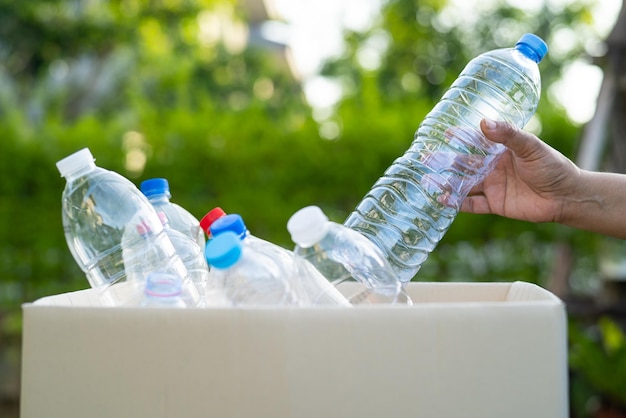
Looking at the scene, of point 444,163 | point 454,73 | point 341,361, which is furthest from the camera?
point 454,73

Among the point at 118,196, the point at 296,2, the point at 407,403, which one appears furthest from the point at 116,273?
the point at 296,2

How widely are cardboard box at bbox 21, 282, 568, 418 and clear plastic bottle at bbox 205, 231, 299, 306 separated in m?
0.11

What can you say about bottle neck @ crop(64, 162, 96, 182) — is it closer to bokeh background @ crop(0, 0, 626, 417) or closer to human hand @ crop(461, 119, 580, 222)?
human hand @ crop(461, 119, 580, 222)

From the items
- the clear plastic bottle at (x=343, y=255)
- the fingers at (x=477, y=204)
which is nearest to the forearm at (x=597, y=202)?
the fingers at (x=477, y=204)

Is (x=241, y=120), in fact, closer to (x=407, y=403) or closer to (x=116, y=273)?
(x=116, y=273)

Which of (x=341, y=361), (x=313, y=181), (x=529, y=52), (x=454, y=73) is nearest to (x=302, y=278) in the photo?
(x=341, y=361)

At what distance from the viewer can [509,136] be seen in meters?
1.40

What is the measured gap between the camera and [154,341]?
0.99 metres

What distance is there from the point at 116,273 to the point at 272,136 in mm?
3543

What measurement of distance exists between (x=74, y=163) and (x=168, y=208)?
27 cm

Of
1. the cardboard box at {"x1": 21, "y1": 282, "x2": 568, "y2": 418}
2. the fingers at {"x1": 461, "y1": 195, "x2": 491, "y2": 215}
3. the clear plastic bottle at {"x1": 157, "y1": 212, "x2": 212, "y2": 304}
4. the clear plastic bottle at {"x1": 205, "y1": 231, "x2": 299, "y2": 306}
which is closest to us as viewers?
the cardboard box at {"x1": 21, "y1": 282, "x2": 568, "y2": 418}

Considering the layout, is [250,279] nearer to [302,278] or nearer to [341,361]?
[302,278]

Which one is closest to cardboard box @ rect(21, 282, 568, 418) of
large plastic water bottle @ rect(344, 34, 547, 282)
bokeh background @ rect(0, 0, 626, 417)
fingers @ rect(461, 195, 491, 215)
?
large plastic water bottle @ rect(344, 34, 547, 282)

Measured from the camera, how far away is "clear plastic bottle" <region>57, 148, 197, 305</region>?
4.16 ft
